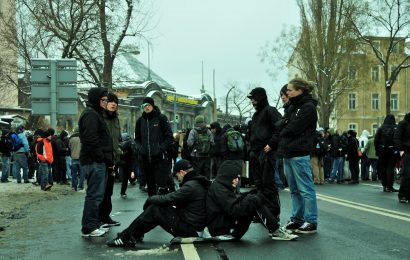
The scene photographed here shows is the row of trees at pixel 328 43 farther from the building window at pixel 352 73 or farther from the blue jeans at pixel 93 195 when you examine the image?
the blue jeans at pixel 93 195

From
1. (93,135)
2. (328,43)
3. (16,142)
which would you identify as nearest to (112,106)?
(93,135)

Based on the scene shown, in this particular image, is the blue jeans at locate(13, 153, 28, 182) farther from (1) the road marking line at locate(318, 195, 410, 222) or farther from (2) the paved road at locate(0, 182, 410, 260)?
(1) the road marking line at locate(318, 195, 410, 222)

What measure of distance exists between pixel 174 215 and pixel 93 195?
1588 millimetres

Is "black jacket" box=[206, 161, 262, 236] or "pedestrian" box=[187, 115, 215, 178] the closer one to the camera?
"black jacket" box=[206, 161, 262, 236]

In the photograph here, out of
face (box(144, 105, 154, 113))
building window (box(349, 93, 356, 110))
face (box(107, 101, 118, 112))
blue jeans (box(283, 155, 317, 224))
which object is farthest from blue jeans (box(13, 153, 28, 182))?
building window (box(349, 93, 356, 110))

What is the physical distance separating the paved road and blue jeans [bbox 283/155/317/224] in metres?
0.31

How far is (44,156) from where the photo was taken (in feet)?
65.0

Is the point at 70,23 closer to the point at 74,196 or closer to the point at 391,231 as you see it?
the point at 74,196

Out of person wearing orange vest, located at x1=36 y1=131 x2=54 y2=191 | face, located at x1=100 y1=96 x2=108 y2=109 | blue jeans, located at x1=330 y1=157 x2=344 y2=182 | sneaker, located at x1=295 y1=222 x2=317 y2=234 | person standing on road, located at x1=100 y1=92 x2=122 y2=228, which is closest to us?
sneaker, located at x1=295 y1=222 x2=317 y2=234

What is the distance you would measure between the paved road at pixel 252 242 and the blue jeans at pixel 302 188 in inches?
12.4

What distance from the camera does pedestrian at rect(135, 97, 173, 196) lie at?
455 inches

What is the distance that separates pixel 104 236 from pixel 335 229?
3.11 metres

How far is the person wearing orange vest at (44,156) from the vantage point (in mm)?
19656

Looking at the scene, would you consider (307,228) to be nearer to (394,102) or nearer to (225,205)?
(225,205)
